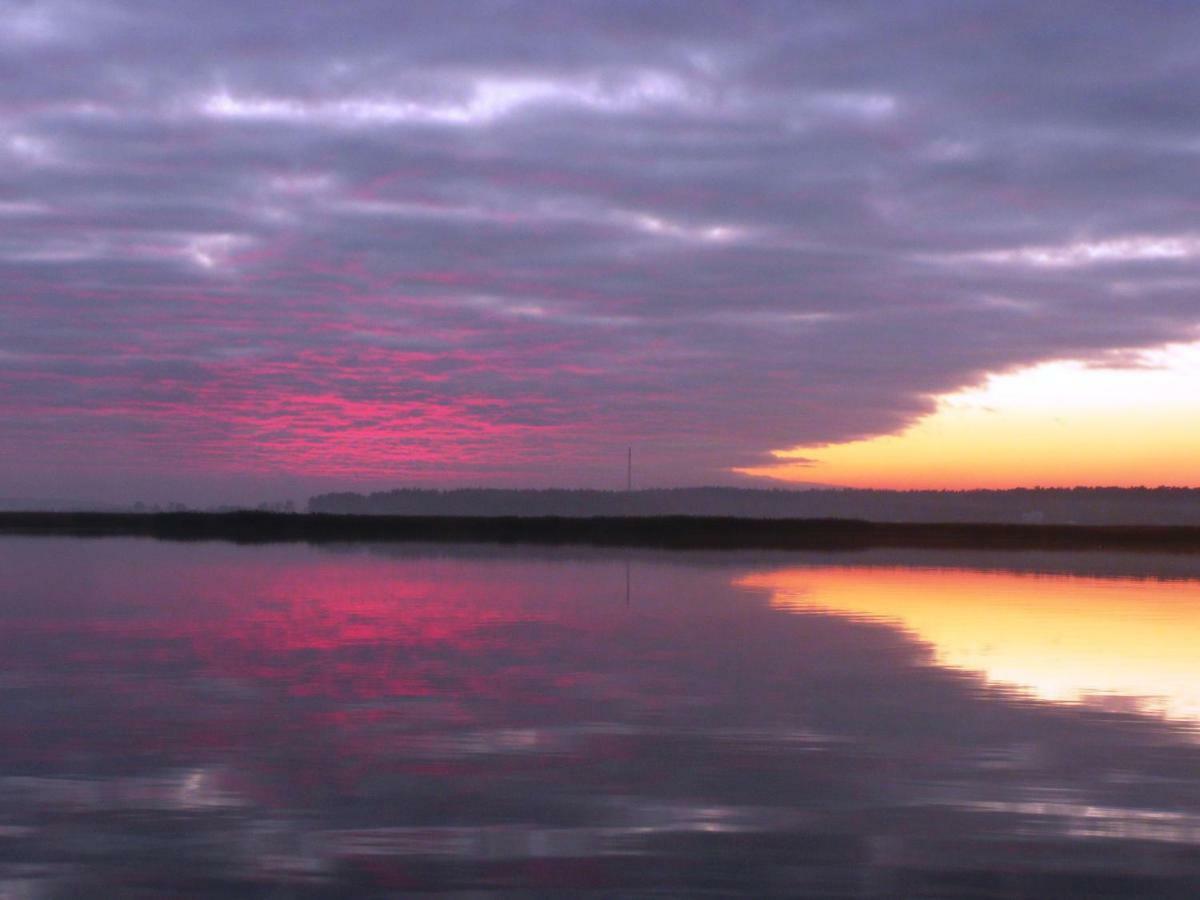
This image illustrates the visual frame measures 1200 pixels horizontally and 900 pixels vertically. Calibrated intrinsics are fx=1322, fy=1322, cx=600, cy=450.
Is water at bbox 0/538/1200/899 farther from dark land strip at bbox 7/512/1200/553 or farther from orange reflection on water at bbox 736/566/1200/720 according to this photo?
dark land strip at bbox 7/512/1200/553

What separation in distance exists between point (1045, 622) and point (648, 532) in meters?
80.2

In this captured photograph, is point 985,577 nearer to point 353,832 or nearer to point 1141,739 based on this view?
point 1141,739

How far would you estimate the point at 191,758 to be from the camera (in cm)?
1612

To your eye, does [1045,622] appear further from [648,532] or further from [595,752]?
[648,532]

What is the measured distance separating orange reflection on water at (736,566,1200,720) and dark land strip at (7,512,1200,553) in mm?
38846

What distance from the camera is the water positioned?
1180cm

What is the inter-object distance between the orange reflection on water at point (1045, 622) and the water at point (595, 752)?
0.18 meters

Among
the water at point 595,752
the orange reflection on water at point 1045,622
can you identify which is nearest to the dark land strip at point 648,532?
the orange reflection on water at point 1045,622

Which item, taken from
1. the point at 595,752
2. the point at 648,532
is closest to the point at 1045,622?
the point at 595,752

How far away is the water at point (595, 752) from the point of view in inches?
465

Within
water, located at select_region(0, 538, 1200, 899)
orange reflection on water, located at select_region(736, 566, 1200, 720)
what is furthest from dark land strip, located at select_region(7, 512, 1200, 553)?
water, located at select_region(0, 538, 1200, 899)

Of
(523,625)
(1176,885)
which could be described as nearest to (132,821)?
(1176,885)

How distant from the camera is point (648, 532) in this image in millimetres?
113375

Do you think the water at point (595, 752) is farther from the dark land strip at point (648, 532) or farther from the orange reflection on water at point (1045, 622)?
the dark land strip at point (648, 532)
